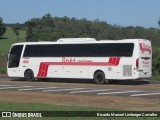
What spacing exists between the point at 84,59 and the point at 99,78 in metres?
1.75

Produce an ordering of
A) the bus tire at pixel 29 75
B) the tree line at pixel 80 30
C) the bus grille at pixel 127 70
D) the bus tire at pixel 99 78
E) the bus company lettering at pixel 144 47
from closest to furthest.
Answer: the bus grille at pixel 127 70 < the bus company lettering at pixel 144 47 < the bus tire at pixel 99 78 < the bus tire at pixel 29 75 < the tree line at pixel 80 30

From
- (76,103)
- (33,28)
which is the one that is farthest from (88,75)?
(33,28)

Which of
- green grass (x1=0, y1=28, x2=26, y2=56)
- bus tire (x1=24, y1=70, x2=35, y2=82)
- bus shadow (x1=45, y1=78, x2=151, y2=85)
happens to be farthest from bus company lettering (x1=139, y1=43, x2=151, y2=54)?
green grass (x1=0, y1=28, x2=26, y2=56)

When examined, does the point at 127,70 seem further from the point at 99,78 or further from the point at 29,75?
the point at 29,75

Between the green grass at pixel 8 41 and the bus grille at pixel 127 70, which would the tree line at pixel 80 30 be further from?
the bus grille at pixel 127 70

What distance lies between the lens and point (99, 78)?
107ft

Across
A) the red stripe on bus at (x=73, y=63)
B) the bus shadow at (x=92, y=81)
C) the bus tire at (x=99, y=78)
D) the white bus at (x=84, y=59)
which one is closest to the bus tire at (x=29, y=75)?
the white bus at (x=84, y=59)

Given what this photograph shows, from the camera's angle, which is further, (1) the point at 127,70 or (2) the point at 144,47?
(2) the point at 144,47

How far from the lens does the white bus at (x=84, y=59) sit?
31.5 meters

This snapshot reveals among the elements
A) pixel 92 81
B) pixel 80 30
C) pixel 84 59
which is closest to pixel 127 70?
pixel 84 59

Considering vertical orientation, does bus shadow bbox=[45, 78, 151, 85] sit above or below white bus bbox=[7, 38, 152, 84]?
below

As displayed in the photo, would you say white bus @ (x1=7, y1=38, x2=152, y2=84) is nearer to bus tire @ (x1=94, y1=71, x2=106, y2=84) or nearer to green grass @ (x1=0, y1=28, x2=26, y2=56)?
bus tire @ (x1=94, y1=71, x2=106, y2=84)

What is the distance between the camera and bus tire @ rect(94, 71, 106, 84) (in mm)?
32500

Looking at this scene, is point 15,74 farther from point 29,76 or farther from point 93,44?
point 93,44
